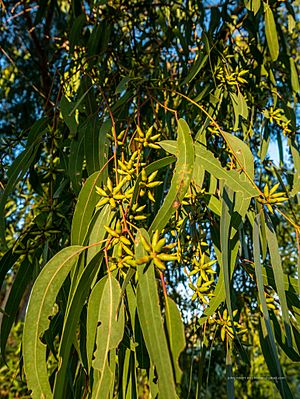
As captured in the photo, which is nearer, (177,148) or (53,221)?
(177,148)

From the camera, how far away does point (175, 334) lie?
61cm

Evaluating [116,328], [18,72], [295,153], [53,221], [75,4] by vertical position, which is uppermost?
[18,72]

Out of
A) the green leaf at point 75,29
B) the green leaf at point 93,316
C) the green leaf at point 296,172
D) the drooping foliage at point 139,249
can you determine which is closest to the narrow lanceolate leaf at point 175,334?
the drooping foliage at point 139,249

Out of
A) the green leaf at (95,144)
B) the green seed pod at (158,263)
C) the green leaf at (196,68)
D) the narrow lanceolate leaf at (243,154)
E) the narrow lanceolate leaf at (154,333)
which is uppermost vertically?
the green leaf at (196,68)

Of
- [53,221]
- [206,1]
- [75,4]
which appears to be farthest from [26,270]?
[206,1]

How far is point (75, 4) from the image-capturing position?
1.58 meters

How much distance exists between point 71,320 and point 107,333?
52 mm

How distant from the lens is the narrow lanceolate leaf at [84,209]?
80cm

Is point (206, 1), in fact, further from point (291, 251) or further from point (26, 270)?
point (26, 270)

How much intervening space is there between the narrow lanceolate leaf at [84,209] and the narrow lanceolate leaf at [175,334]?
0.23 meters

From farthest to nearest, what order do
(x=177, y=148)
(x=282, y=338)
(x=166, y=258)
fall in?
(x=282, y=338)
(x=177, y=148)
(x=166, y=258)

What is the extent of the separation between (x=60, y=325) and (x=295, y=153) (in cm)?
75

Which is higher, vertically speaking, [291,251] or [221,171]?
[291,251]

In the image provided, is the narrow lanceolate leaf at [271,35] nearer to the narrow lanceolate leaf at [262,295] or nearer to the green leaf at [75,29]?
the green leaf at [75,29]
